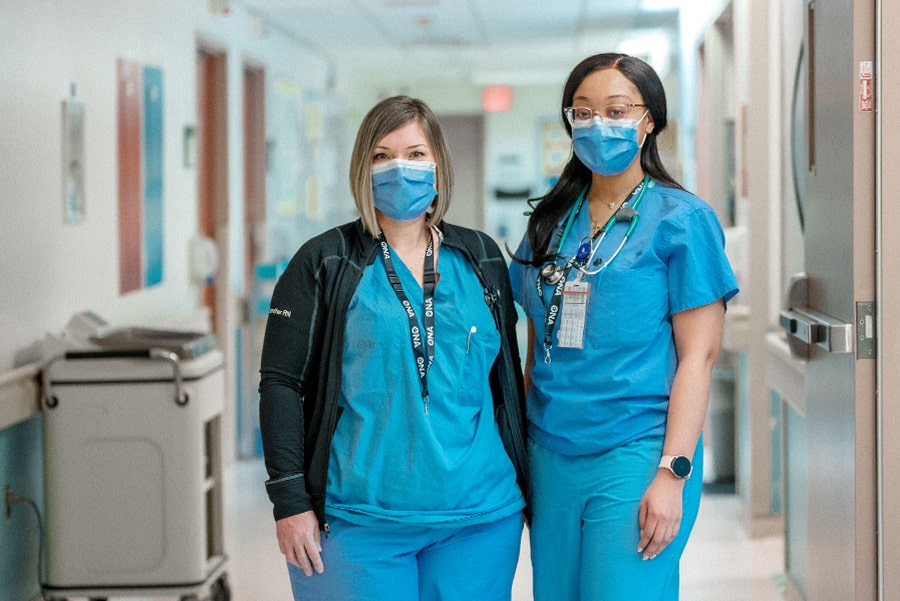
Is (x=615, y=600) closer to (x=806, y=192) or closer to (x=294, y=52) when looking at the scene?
(x=806, y=192)

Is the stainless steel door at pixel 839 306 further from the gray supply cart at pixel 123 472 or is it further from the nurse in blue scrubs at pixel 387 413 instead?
the gray supply cart at pixel 123 472

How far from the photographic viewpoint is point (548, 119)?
13797mm

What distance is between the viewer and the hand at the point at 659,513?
1.85 meters

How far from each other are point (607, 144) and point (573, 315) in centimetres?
30

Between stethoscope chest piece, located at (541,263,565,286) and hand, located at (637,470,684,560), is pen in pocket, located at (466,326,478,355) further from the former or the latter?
hand, located at (637,470,684,560)

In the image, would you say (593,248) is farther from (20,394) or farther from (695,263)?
(20,394)

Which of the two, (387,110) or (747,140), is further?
(747,140)

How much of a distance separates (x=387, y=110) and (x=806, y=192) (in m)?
1.21

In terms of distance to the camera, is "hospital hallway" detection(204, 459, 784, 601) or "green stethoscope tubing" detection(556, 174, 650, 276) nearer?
"green stethoscope tubing" detection(556, 174, 650, 276)

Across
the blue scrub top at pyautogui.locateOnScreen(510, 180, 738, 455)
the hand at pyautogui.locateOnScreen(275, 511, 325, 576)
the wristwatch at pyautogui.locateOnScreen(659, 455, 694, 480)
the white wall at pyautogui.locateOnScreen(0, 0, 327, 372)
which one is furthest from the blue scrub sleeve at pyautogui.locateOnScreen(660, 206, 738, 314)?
the white wall at pyautogui.locateOnScreen(0, 0, 327, 372)

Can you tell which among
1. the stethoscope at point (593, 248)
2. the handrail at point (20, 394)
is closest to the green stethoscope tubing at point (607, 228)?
the stethoscope at point (593, 248)

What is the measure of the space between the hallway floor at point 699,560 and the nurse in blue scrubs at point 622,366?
1833 mm

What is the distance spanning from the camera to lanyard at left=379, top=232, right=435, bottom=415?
1878mm

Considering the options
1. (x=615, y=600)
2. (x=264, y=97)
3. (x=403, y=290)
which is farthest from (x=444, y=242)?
(x=264, y=97)
